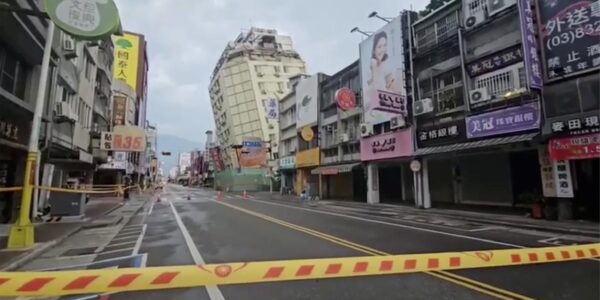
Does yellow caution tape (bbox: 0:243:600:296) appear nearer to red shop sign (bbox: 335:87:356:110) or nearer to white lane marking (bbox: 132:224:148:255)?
white lane marking (bbox: 132:224:148:255)

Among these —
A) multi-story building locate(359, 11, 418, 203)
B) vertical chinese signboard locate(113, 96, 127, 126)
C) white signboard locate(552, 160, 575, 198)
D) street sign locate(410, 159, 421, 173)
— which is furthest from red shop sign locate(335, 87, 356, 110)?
vertical chinese signboard locate(113, 96, 127, 126)

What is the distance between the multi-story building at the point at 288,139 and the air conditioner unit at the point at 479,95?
91.2 feet

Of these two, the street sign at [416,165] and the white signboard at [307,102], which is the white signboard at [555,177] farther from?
the white signboard at [307,102]

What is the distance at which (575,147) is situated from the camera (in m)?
14.7

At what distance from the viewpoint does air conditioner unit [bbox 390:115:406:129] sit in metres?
25.0

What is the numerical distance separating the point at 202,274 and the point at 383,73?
82.8 ft

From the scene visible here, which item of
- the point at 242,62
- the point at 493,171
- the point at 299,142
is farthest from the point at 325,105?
the point at 242,62

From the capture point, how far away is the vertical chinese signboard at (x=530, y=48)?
615 inches

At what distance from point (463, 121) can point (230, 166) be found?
6722 centimetres

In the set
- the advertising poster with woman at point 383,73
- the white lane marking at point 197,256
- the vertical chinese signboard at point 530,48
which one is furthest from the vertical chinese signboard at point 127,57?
the vertical chinese signboard at point 530,48

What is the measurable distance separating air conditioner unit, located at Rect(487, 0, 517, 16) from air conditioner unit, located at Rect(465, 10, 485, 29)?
0.46 meters

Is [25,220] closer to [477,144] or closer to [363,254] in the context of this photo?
[363,254]

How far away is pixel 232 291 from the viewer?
5.89 metres

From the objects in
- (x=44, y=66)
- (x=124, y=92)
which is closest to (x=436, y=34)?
(x=44, y=66)
